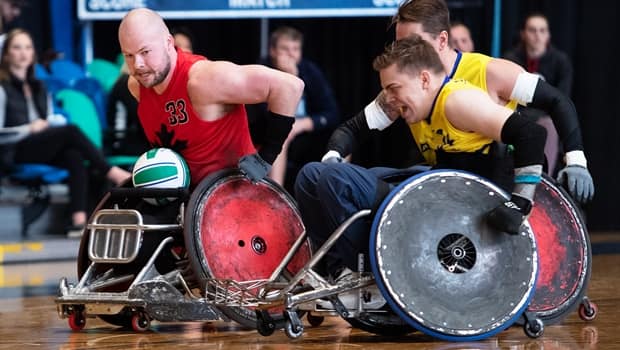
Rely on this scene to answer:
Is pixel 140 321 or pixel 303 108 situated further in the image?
pixel 303 108

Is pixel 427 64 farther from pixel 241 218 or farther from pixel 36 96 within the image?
pixel 36 96

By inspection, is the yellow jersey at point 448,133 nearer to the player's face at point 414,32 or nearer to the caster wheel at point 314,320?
the player's face at point 414,32

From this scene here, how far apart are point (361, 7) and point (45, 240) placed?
2.37 meters

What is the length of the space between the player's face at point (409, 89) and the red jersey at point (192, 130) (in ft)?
2.52

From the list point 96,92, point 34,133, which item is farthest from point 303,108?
point 34,133

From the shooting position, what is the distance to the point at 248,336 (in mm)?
4453

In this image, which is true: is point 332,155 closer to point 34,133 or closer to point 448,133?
point 448,133

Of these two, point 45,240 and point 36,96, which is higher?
point 36,96

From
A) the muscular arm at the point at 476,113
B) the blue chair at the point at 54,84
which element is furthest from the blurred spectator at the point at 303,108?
the muscular arm at the point at 476,113

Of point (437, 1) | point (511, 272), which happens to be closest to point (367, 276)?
point (511, 272)

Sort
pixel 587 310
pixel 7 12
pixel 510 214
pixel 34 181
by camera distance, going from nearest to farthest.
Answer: pixel 510 214
pixel 587 310
pixel 34 181
pixel 7 12

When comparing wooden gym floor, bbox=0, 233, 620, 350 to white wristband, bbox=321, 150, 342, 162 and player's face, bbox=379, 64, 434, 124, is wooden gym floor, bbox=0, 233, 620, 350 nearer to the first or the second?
white wristband, bbox=321, 150, 342, 162

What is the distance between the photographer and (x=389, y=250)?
4.01 metres

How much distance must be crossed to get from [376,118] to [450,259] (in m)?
0.82
